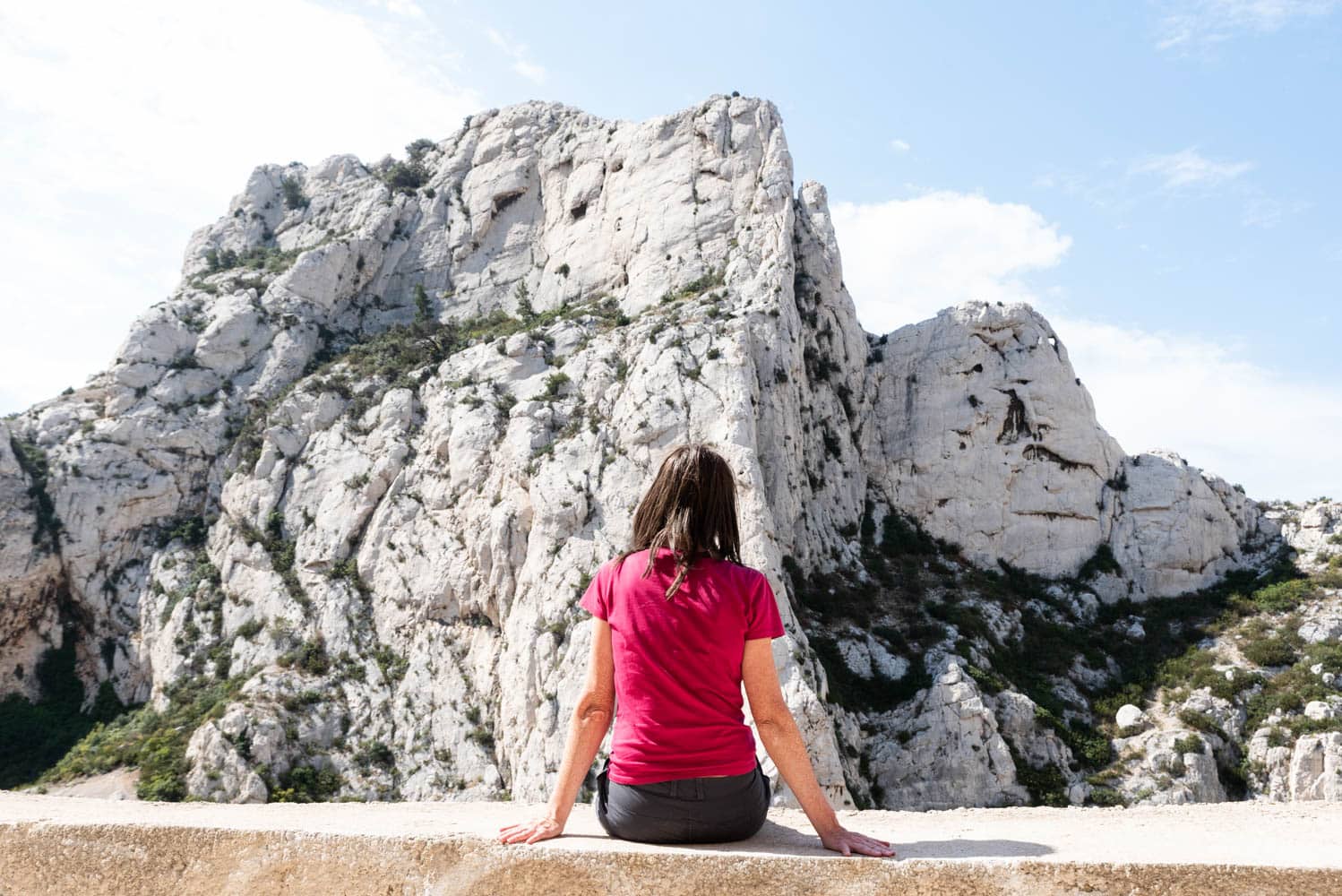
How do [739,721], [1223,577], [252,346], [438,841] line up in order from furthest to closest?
[252,346], [1223,577], [739,721], [438,841]

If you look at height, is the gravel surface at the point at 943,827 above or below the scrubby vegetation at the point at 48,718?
above

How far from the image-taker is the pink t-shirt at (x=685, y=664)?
3795mm

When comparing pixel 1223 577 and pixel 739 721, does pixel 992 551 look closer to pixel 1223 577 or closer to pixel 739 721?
pixel 1223 577

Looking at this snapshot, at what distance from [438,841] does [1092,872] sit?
2595mm

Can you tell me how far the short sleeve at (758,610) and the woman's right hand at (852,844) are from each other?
88cm

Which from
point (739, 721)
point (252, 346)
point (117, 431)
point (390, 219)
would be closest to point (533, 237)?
point (390, 219)

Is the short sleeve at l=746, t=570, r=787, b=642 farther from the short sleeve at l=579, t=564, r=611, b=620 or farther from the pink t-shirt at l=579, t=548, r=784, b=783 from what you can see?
the short sleeve at l=579, t=564, r=611, b=620

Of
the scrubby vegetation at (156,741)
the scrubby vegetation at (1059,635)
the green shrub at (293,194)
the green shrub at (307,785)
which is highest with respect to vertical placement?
the green shrub at (293,194)

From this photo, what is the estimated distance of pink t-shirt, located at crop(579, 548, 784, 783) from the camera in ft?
12.5

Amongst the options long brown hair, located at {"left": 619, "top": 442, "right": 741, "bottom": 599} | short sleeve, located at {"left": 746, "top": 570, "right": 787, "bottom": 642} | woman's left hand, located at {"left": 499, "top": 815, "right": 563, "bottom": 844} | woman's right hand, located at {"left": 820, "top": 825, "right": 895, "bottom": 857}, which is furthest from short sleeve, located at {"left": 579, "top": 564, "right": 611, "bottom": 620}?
woman's right hand, located at {"left": 820, "top": 825, "right": 895, "bottom": 857}

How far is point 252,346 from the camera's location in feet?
147

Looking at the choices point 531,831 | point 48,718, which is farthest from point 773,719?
point 48,718

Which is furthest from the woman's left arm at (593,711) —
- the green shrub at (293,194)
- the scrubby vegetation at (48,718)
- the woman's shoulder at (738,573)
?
the green shrub at (293,194)

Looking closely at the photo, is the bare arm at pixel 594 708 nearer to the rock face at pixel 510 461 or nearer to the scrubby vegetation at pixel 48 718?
the rock face at pixel 510 461
